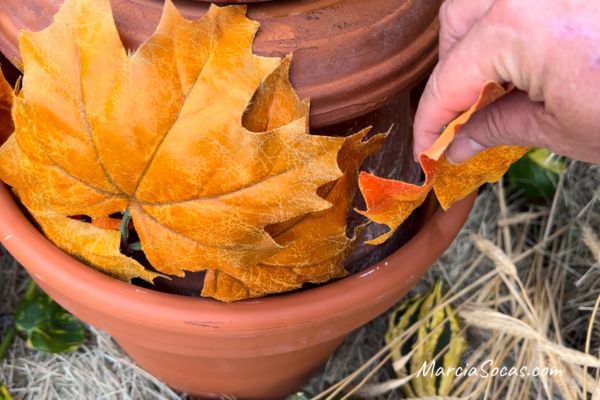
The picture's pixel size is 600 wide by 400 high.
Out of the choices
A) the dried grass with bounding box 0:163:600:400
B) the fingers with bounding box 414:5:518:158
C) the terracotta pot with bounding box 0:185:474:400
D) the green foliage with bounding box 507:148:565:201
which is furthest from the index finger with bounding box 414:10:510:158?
the green foliage with bounding box 507:148:565:201

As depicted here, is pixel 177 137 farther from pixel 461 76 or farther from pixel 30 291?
pixel 30 291

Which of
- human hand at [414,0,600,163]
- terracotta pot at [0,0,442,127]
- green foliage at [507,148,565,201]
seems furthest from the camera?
green foliage at [507,148,565,201]

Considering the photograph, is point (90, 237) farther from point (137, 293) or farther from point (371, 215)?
point (371, 215)

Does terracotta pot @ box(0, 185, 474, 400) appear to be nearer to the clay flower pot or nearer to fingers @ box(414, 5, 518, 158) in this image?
the clay flower pot

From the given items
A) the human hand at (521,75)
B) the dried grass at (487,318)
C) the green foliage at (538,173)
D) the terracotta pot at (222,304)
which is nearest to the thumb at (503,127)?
the human hand at (521,75)

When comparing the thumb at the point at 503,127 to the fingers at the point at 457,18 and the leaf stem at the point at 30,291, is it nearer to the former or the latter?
the fingers at the point at 457,18

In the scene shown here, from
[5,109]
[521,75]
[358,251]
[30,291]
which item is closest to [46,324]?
[30,291]

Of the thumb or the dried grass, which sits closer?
the thumb
